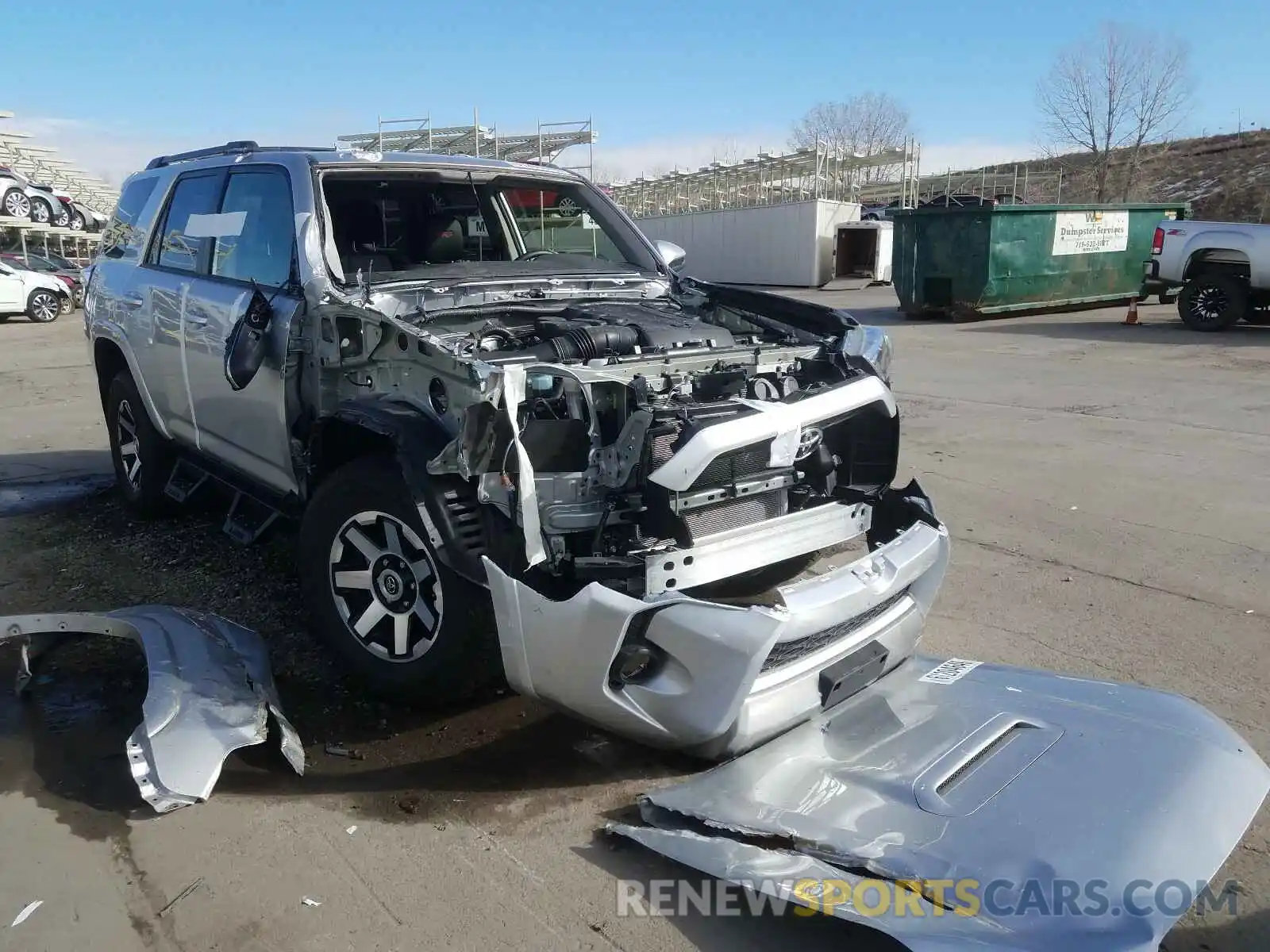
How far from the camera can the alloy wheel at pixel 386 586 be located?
3.30 meters

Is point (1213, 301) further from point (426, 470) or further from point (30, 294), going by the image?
point (30, 294)

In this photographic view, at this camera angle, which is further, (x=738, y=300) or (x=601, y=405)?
(x=738, y=300)

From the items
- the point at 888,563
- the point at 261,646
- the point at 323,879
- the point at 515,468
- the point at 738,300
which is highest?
the point at 738,300

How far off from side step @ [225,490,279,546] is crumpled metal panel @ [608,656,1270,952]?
240 centimetres

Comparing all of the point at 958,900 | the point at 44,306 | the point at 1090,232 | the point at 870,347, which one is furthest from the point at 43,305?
the point at 958,900

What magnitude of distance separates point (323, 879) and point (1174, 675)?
3197mm

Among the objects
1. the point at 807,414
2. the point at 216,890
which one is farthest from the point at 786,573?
the point at 216,890

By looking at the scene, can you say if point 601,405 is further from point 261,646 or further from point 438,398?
point 261,646

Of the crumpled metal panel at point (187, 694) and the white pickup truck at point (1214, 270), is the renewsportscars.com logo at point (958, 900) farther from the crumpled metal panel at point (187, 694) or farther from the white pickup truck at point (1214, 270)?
the white pickup truck at point (1214, 270)

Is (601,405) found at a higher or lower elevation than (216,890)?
higher

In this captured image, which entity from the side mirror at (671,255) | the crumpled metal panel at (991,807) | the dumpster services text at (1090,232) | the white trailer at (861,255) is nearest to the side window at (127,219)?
the side mirror at (671,255)

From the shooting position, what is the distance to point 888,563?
129 inches

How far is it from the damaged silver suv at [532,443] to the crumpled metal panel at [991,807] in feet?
0.59

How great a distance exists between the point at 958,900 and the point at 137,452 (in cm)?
521
